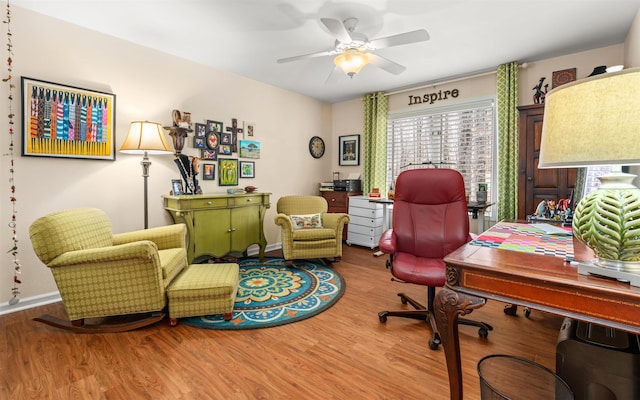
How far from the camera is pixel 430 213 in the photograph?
92.5 inches

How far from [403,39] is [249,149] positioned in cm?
266

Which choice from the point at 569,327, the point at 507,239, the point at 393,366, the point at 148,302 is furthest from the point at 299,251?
the point at 569,327

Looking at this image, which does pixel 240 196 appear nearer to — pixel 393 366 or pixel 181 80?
pixel 181 80

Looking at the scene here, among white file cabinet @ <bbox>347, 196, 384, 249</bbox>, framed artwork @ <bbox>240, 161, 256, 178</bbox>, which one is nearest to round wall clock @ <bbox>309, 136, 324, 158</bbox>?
white file cabinet @ <bbox>347, 196, 384, 249</bbox>

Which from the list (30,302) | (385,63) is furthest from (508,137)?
(30,302)

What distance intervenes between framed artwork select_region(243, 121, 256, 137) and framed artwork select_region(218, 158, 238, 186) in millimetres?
436

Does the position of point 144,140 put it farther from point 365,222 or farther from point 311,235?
point 365,222

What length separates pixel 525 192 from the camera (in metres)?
3.09

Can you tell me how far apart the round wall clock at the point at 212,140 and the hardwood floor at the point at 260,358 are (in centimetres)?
229

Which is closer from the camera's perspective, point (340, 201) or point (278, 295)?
point (278, 295)

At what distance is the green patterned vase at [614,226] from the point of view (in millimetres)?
862

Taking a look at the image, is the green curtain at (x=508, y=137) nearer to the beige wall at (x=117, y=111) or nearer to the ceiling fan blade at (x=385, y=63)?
the ceiling fan blade at (x=385, y=63)

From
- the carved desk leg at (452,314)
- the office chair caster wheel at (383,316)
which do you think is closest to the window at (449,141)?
the office chair caster wheel at (383,316)

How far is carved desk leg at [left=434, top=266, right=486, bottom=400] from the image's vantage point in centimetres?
115
